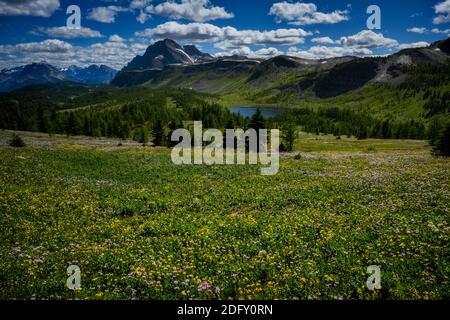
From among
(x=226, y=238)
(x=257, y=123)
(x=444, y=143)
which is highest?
(x=257, y=123)

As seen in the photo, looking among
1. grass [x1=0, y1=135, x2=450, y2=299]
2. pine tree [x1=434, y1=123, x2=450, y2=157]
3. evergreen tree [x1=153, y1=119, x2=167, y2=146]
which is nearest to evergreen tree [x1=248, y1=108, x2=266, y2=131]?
evergreen tree [x1=153, y1=119, x2=167, y2=146]

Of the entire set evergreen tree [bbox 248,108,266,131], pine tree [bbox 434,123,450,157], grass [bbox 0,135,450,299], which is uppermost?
evergreen tree [bbox 248,108,266,131]

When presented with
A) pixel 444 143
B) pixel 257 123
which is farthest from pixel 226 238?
pixel 257 123

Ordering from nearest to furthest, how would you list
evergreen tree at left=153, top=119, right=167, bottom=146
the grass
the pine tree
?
the grass
the pine tree
evergreen tree at left=153, top=119, right=167, bottom=146

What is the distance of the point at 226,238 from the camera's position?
45.4 ft

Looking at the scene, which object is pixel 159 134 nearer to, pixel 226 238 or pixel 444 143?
pixel 444 143

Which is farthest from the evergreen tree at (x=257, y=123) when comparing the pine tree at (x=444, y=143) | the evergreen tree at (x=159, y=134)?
the pine tree at (x=444, y=143)

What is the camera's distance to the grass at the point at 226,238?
971cm

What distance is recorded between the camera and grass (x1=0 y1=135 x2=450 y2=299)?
9711 millimetres

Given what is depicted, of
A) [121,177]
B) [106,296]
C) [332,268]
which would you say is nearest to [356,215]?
[332,268]

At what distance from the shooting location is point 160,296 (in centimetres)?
928

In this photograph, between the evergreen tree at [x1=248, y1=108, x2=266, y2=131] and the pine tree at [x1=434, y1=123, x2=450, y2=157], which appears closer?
the pine tree at [x1=434, y1=123, x2=450, y2=157]

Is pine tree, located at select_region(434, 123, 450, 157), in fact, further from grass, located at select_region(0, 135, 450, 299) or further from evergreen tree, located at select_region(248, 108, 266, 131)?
evergreen tree, located at select_region(248, 108, 266, 131)
